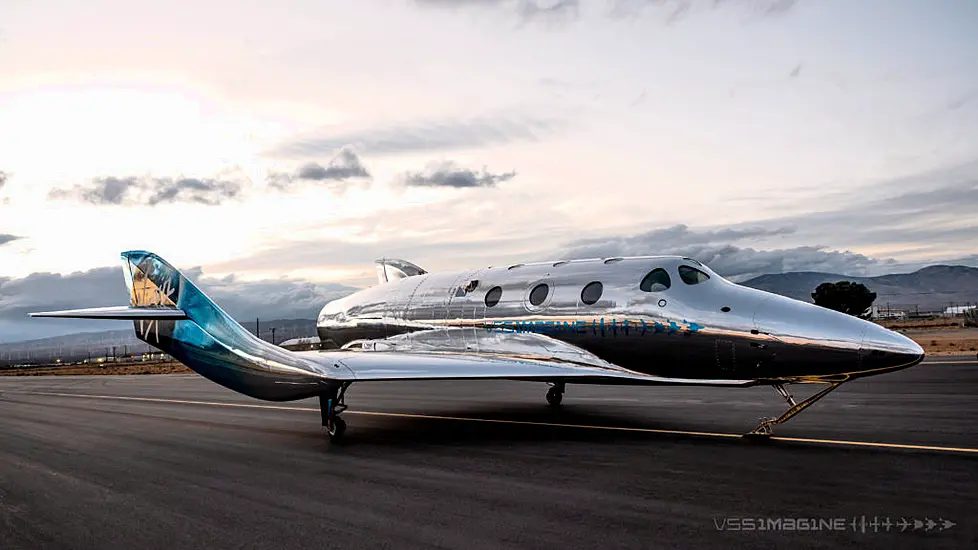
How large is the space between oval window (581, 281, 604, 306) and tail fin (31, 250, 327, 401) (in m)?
4.84

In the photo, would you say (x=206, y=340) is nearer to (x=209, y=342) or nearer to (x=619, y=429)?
(x=209, y=342)

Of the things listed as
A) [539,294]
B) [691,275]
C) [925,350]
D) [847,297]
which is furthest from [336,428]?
[847,297]

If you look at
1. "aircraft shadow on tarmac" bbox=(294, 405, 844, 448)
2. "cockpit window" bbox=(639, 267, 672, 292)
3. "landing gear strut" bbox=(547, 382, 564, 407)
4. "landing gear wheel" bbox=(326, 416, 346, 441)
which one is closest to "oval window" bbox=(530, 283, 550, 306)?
"cockpit window" bbox=(639, 267, 672, 292)

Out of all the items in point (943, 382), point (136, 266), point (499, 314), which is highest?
point (136, 266)

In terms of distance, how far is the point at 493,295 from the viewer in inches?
598

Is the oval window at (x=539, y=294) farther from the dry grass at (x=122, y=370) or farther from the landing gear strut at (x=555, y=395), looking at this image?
the dry grass at (x=122, y=370)

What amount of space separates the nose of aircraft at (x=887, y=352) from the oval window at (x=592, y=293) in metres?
4.47

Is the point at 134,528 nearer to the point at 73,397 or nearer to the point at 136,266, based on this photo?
the point at 136,266

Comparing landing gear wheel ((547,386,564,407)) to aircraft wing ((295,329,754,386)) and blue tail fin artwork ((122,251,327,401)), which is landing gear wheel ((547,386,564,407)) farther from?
blue tail fin artwork ((122,251,327,401))

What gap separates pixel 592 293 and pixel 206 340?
7188 millimetres

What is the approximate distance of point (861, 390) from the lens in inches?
804

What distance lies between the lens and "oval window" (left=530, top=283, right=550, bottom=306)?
46.8ft

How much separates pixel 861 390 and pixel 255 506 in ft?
58.1

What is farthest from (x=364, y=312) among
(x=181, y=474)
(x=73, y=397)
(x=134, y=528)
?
(x=73, y=397)
